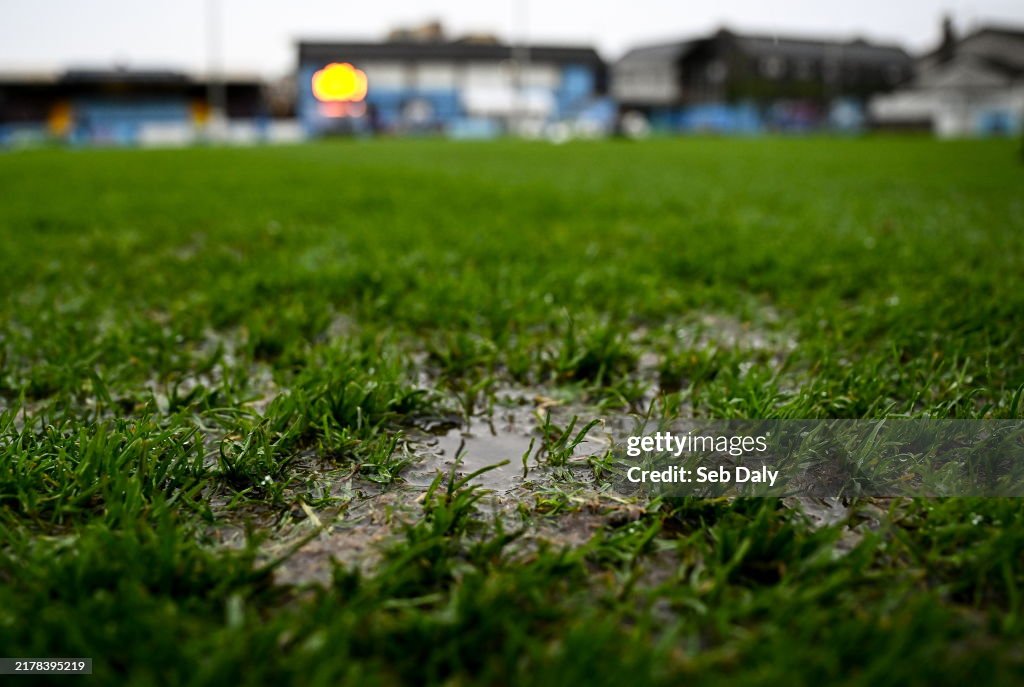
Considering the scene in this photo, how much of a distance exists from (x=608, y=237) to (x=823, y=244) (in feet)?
3.80

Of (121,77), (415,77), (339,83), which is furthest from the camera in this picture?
(415,77)

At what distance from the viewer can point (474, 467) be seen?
4.91ft

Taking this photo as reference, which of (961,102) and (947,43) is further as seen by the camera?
(947,43)

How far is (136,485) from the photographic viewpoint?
122 cm

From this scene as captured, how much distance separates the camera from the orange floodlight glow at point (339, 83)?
54.8 meters

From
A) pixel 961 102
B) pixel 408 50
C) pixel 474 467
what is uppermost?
pixel 408 50

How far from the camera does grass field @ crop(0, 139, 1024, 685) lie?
0.92 meters

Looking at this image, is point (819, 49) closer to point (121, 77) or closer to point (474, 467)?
point (121, 77)

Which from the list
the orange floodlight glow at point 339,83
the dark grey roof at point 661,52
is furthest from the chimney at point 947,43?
the orange floodlight glow at point 339,83

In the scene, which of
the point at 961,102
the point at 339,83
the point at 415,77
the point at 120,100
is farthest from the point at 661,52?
the point at 120,100

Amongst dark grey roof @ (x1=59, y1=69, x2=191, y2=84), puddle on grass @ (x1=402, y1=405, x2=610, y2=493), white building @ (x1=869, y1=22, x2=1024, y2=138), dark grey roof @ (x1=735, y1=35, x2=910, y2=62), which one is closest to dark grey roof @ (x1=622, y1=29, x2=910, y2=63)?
dark grey roof @ (x1=735, y1=35, x2=910, y2=62)

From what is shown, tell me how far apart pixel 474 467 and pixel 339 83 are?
57.5 m

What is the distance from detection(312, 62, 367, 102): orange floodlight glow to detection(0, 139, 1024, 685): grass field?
180ft

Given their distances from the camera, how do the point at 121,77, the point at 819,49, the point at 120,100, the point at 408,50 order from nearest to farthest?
the point at 121,77, the point at 120,100, the point at 408,50, the point at 819,49
